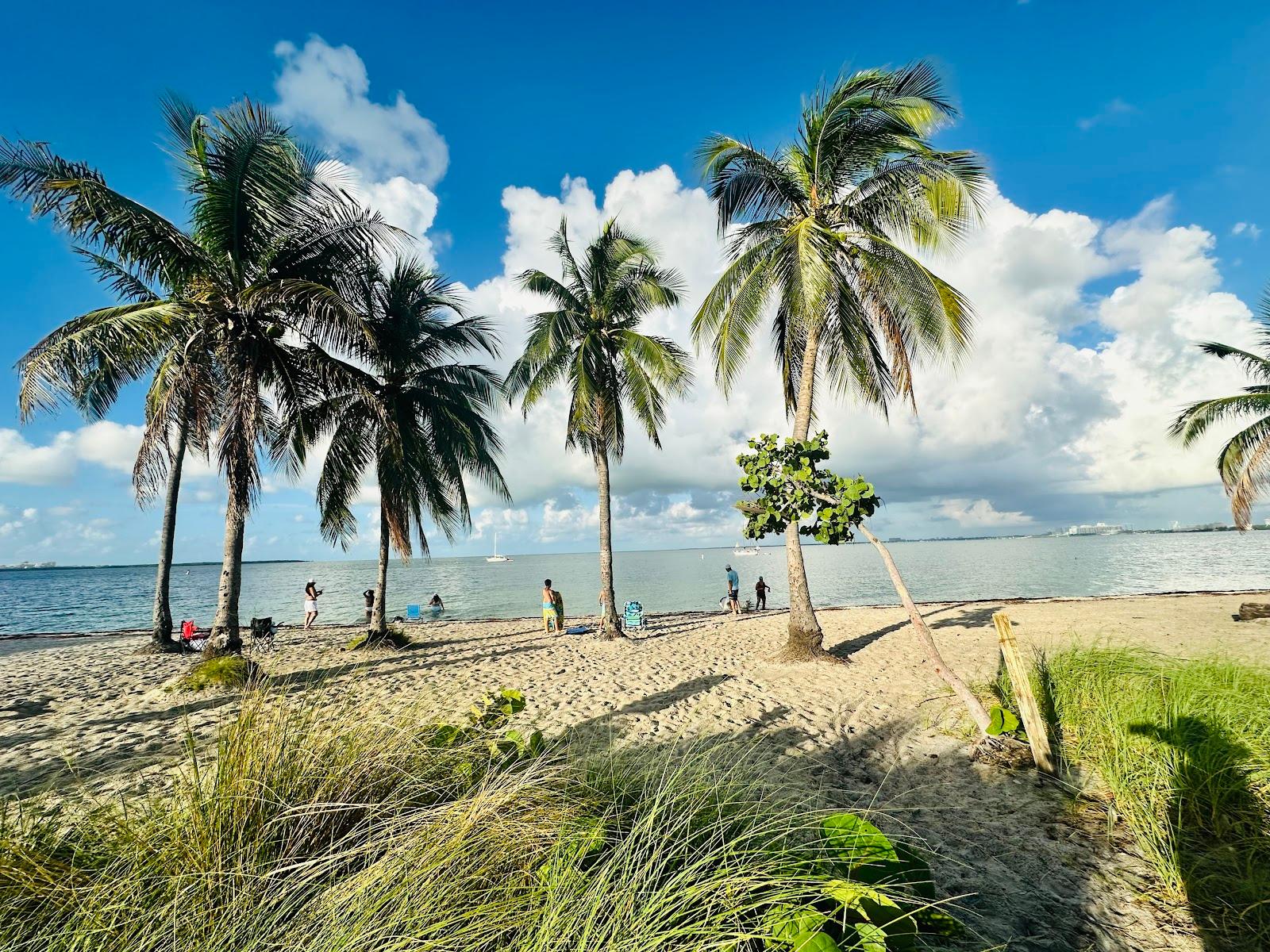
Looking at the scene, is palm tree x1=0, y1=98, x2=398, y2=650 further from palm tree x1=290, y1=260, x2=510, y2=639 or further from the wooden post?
the wooden post

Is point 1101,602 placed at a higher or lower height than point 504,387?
lower

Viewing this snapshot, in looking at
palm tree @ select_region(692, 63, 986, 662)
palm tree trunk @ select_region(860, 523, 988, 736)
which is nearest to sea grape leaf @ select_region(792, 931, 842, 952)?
palm tree trunk @ select_region(860, 523, 988, 736)

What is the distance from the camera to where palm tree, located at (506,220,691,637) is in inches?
525

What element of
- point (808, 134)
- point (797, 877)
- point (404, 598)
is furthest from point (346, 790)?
point (404, 598)

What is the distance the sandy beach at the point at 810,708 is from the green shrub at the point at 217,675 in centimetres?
27

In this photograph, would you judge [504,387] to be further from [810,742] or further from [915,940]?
[915,940]

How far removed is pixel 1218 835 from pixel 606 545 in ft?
37.4

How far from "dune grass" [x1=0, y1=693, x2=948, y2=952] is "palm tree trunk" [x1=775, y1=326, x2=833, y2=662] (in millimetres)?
7335

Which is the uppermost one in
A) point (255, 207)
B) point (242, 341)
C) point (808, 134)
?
point (808, 134)

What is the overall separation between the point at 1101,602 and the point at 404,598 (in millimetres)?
39158

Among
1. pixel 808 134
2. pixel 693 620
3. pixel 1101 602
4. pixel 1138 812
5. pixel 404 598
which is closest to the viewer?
pixel 1138 812

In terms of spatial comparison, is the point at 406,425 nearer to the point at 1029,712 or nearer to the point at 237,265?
the point at 237,265

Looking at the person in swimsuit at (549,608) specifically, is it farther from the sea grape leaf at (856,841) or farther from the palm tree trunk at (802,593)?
the sea grape leaf at (856,841)

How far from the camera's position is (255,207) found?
9016mm
